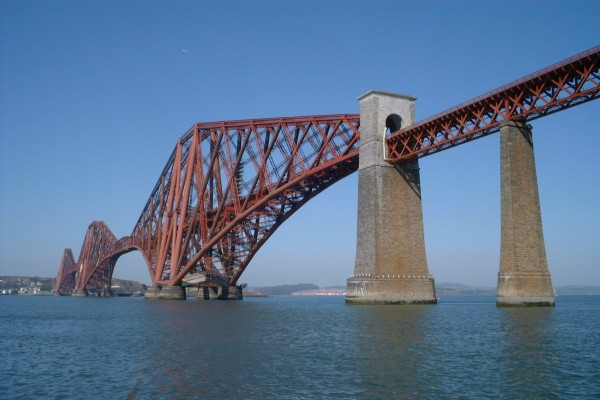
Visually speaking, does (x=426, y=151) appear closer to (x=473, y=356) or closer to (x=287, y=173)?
(x=287, y=173)

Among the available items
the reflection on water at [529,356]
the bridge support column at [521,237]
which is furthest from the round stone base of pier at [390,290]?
the reflection on water at [529,356]

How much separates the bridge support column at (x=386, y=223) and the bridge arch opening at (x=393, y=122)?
119 mm

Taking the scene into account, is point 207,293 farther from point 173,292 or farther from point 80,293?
point 80,293

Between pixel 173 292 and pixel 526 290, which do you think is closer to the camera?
pixel 526 290

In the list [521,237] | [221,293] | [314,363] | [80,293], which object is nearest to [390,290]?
[521,237]

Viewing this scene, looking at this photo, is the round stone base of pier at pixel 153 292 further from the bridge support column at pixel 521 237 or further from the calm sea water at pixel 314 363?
the bridge support column at pixel 521 237

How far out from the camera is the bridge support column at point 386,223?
49.7 metres

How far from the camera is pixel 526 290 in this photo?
124 ft

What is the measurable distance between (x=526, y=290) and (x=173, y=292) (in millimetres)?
50375

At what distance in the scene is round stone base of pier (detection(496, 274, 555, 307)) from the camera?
3778 cm

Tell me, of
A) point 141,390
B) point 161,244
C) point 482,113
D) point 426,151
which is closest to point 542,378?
point 141,390

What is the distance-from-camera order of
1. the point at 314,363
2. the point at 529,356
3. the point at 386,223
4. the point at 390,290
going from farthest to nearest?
the point at 386,223 < the point at 390,290 < the point at 529,356 < the point at 314,363

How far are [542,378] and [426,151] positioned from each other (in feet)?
117

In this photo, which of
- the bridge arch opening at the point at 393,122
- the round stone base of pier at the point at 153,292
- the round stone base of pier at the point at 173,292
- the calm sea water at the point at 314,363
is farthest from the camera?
the round stone base of pier at the point at 153,292
